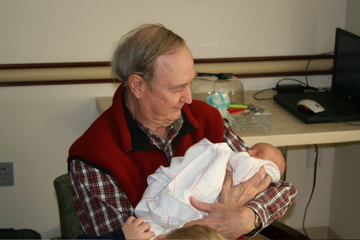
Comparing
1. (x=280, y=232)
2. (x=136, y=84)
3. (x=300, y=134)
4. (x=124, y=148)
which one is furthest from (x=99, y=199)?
(x=300, y=134)

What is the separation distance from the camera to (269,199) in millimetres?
1854

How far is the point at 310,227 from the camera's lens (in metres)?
3.43

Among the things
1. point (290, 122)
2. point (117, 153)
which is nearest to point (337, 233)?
point (290, 122)

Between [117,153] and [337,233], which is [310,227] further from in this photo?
[117,153]

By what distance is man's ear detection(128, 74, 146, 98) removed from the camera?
1783mm

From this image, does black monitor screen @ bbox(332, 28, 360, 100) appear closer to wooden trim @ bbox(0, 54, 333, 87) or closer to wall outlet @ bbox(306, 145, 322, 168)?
wooden trim @ bbox(0, 54, 333, 87)

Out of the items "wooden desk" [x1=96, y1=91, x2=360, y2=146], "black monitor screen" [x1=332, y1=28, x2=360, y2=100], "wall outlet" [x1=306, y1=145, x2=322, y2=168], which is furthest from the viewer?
"wall outlet" [x1=306, y1=145, x2=322, y2=168]

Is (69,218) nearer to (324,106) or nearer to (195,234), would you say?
(195,234)

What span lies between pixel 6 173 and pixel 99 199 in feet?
4.58

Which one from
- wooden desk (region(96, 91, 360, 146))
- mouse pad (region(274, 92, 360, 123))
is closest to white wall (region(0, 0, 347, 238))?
mouse pad (region(274, 92, 360, 123))

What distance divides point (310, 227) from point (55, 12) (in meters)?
2.09

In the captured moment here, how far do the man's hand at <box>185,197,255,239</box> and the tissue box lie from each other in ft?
2.33

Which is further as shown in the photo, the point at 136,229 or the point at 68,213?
the point at 68,213

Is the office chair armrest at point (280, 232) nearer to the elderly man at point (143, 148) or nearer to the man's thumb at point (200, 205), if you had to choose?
the elderly man at point (143, 148)
